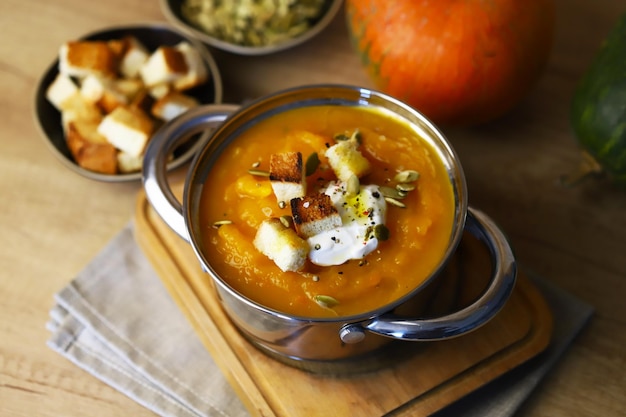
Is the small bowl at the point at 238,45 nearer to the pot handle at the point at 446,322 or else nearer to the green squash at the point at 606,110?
the green squash at the point at 606,110

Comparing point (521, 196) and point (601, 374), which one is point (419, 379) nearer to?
point (601, 374)

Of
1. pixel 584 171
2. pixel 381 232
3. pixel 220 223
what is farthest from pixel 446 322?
pixel 584 171

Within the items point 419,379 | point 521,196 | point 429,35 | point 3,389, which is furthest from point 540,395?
point 3,389

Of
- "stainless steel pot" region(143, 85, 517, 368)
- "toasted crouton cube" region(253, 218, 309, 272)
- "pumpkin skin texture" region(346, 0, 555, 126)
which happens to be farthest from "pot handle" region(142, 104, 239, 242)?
"pumpkin skin texture" region(346, 0, 555, 126)

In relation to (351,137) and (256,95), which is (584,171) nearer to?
(351,137)

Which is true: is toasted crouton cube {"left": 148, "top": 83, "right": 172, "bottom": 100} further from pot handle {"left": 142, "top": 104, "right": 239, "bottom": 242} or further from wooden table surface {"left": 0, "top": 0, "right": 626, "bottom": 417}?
pot handle {"left": 142, "top": 104, "right": 239, "bottom": 242}
